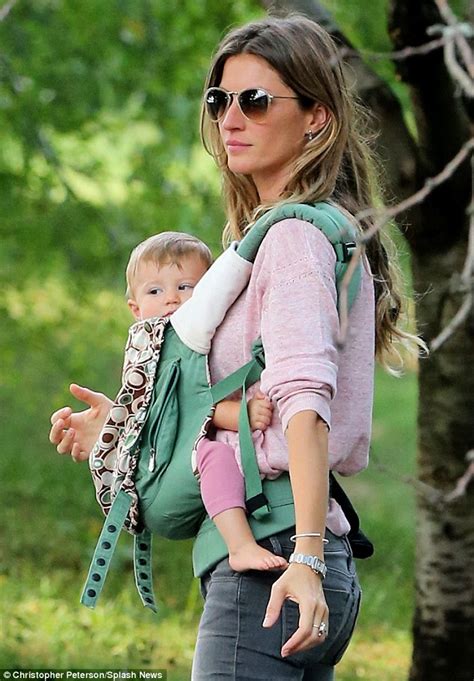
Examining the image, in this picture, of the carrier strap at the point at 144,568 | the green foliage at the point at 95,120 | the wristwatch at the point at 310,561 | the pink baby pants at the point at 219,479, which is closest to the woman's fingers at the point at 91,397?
the carrier strap at the point at 144,568

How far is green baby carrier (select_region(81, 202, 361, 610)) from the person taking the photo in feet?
7.59

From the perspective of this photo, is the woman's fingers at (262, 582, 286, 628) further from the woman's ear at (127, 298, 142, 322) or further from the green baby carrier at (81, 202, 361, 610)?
the woman's ear at (127, 298, 142, 322)

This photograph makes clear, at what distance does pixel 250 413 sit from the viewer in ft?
7.64

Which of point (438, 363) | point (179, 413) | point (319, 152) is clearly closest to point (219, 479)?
point (179, 413)

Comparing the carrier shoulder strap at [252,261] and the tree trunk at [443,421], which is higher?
the tree trunk at [443,421]

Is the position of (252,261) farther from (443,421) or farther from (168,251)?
(443,421)

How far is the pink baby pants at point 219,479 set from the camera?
2.28 metres

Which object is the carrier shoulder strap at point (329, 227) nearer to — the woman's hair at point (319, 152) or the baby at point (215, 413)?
the woman's hair at point (319, 152)

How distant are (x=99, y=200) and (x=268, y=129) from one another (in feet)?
15.2

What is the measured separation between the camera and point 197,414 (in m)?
2.41

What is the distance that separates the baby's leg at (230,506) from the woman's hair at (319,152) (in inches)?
18.4

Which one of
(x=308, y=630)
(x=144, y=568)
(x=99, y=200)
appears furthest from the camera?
(x=99, y=200)

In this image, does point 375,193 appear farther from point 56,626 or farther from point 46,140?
point 46,140

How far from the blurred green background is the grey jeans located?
3252mm
